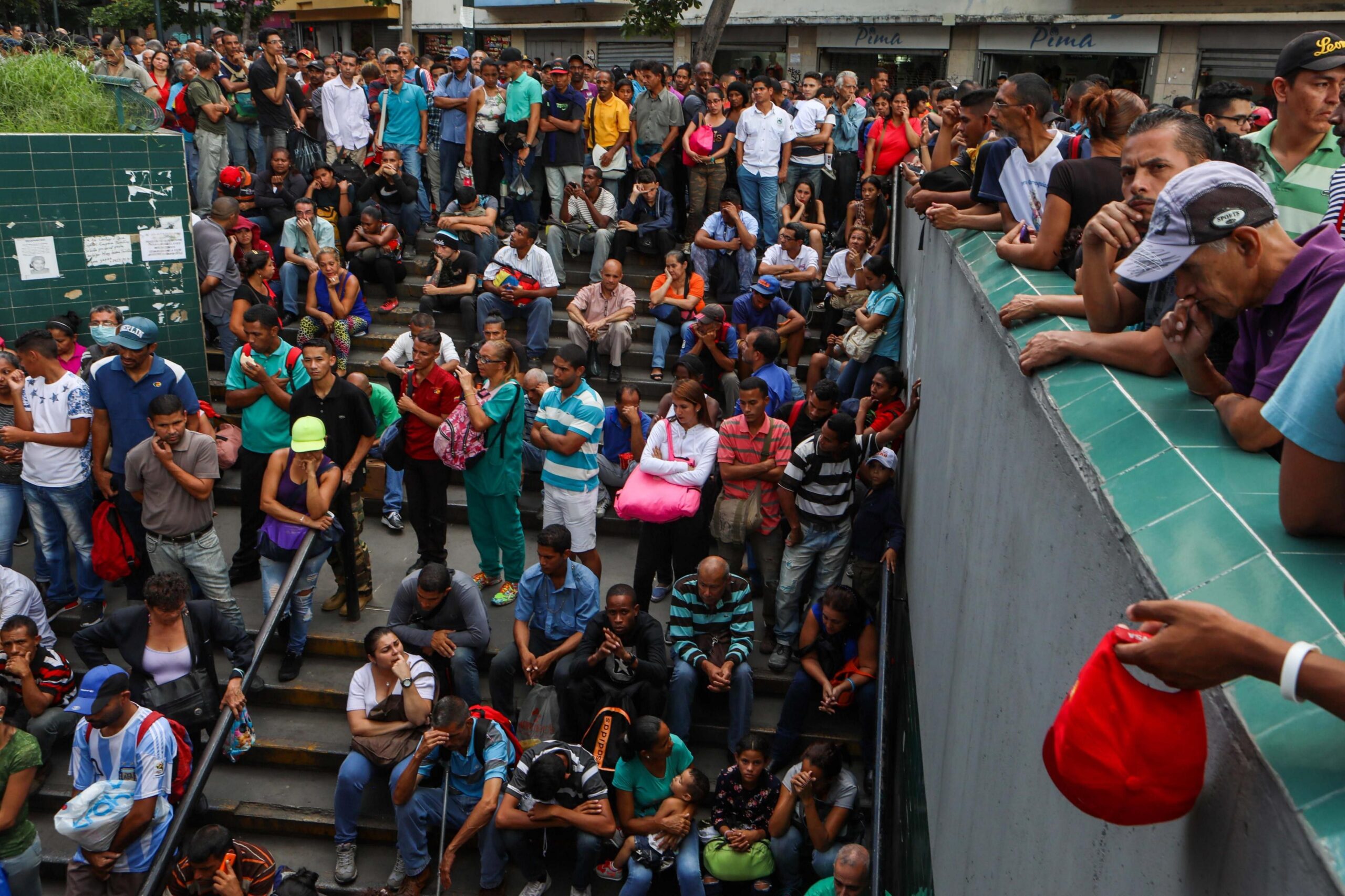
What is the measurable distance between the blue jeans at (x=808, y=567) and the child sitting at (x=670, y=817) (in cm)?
162

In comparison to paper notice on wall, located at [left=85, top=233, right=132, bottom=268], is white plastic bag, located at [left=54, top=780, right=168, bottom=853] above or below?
below

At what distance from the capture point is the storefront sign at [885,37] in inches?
886

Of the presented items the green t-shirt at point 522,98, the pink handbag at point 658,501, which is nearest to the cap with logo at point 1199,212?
the pink handbag at point 658,501

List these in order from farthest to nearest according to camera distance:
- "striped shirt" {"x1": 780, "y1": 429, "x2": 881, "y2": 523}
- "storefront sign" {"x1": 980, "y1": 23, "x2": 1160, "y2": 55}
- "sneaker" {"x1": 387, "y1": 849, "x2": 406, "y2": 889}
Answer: "storefront sign" {"x1": 980, "y1": 23, "x2": 1160, "y2": 55} < "striped shirt" {"x1": 780, "y1": 429, "x2": 881, "y2": 523} < "sneaker" {"x1": 387, "y1": 849, "x2": 406, "y2": 889}

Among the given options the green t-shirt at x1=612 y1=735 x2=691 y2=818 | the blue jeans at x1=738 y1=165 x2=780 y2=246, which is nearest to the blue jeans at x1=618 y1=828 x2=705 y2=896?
the green t-shirt at x1=612 y1=735 x2=691 y2=818

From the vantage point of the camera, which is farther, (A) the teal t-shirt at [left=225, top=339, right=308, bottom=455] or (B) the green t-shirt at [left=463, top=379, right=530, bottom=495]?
(A) the teal t-shirt at [left=225, top=339, right=308, bottom=455]

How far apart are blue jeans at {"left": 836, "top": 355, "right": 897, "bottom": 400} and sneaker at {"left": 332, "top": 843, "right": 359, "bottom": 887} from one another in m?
5.17

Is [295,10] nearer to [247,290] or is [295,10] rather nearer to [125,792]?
[247,290]

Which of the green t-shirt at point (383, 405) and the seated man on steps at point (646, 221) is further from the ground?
the seated man on steps at point (646, 221)

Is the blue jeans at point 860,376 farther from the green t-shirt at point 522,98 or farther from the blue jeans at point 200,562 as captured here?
the green t-shirt at point 522,98

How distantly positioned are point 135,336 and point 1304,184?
7.58m

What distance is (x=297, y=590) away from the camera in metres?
8.00

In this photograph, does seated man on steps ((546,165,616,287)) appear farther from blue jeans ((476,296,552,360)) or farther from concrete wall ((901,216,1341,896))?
concrete wall ((901,216,1341,896))

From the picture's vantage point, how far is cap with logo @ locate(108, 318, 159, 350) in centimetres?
808
